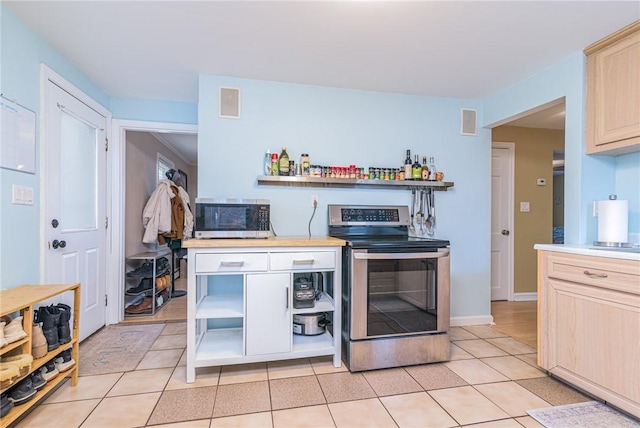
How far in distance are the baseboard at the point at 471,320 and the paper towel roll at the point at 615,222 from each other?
1.42 metres

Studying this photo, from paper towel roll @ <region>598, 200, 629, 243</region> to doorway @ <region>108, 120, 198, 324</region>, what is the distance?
348cm

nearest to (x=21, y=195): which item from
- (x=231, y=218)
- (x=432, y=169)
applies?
(x=231, y=218)

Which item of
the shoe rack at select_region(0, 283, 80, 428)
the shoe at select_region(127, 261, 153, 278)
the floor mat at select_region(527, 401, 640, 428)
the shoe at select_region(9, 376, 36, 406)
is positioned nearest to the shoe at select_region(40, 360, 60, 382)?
the shoe rack at select_region(0, 283, 80, 428)

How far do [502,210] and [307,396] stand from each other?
336cm

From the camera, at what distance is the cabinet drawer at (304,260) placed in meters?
2.09

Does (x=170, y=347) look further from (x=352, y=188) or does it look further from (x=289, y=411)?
(x=352, y=188)

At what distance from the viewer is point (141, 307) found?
3.38 m

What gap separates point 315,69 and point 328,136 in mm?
571

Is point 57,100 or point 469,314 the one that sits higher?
point 57,100

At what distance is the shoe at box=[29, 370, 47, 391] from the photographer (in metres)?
1.62

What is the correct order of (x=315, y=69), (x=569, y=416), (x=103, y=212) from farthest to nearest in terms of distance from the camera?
(x=103, y=212) < (x=315, y=69) < (x=569, y=416)

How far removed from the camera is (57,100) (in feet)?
7.41

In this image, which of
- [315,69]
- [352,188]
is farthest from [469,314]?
[315,69]

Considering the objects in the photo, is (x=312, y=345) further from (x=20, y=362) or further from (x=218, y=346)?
(x=20, y=362)
